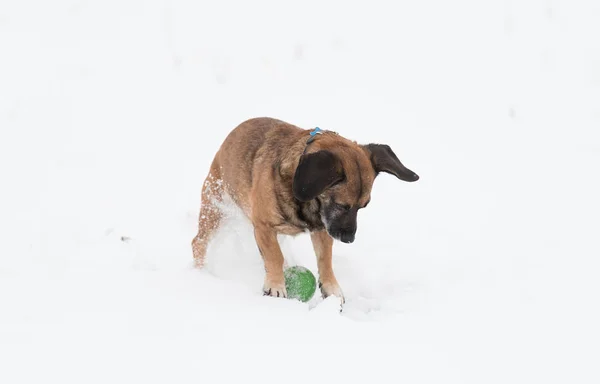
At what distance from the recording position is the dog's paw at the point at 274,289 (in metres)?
4.39

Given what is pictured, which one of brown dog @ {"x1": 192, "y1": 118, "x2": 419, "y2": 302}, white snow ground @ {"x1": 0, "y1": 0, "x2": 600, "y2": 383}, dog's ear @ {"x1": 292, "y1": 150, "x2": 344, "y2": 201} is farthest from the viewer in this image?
brown dog @ {"x1": 192, "y1": 118, "x2": 419, "y2": 302}

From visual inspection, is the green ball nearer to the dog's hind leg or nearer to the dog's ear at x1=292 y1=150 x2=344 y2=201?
the dog's hind leg

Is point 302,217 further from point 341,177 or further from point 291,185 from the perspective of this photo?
point 341,177

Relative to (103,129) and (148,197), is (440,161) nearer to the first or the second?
(148,197)

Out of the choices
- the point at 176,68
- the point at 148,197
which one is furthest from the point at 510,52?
the point at 148,197

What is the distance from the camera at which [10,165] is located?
22.4ft

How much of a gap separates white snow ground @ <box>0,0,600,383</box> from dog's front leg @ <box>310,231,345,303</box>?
0.18m

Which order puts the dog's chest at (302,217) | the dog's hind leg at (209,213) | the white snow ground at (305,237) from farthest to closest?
1. the dog's hind leg at (209,213)
2. the dog's chest at (302,217)
3. the white snow ground at (305,237)

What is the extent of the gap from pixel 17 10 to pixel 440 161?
779 centimetres

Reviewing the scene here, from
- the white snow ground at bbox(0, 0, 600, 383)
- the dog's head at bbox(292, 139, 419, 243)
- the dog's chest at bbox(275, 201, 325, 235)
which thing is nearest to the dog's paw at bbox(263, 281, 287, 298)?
the white snow ground at bbox(0, 0, 600, 383)

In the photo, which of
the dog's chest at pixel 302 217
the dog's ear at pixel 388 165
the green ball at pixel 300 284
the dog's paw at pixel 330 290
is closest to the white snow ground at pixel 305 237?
the dog's paw at pixel 330 290

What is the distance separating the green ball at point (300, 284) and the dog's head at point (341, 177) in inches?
26.3

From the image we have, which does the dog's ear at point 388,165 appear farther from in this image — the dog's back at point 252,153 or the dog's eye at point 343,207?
the dog's back at point 252,153

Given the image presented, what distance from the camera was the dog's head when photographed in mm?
3539
